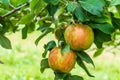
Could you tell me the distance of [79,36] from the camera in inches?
52.9

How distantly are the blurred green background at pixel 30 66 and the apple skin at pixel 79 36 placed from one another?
10.2 feet

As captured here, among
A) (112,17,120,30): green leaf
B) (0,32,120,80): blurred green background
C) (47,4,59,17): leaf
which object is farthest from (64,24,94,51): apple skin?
(0,32,120,80): blurred green background

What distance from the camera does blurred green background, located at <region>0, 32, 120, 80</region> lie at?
5.11 metres

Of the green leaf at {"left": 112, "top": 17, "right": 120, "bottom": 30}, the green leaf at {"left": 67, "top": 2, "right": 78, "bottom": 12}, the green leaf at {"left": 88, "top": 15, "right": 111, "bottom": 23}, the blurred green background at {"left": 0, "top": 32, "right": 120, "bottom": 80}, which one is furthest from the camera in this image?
the blurred green background at {"left": 0, "top": 32, "right": 120, "bottom": 80}

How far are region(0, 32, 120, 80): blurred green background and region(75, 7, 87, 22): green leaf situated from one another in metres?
3.11

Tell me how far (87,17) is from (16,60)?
4.90 meters

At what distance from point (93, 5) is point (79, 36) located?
0.10 metres

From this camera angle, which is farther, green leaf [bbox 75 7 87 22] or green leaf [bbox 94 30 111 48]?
green leaf [bbox 94 30 111 48]

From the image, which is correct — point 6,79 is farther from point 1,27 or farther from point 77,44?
point 77,44

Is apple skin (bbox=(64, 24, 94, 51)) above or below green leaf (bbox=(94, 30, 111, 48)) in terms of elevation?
above

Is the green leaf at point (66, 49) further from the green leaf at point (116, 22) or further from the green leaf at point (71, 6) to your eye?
the green leaf at point (116, 22)

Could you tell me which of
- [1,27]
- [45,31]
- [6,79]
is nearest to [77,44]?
[45,31]

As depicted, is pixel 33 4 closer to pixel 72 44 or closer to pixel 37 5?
pixel 37 5

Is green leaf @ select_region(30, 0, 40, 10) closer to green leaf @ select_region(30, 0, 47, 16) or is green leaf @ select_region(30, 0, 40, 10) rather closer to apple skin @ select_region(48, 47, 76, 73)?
green leaf @ select_region(30, 0, 47, 16)
